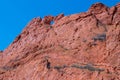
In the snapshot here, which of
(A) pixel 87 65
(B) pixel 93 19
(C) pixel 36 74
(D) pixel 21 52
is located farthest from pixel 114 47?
(D) pixel 21 52

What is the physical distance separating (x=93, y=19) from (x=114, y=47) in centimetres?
721

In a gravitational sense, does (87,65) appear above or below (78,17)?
below

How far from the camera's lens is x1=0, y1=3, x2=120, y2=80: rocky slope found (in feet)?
130

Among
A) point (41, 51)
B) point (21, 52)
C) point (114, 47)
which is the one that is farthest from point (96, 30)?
point (21, 52)

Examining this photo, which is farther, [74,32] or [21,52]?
[21,52]

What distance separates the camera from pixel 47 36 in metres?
50.0

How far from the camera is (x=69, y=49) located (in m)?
44.4

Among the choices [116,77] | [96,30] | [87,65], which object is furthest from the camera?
[96,30]

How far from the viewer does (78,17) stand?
160 ft

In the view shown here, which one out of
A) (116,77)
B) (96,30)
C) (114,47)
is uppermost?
(96,30)

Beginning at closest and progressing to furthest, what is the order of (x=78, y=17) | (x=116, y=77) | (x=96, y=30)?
(x=116, y=77) < (x=96, y=30) < (x=78, y=17)

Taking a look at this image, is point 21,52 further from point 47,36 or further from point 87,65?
point 87,65

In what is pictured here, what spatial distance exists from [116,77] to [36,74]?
10.6 metres

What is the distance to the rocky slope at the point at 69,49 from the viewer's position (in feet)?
130
